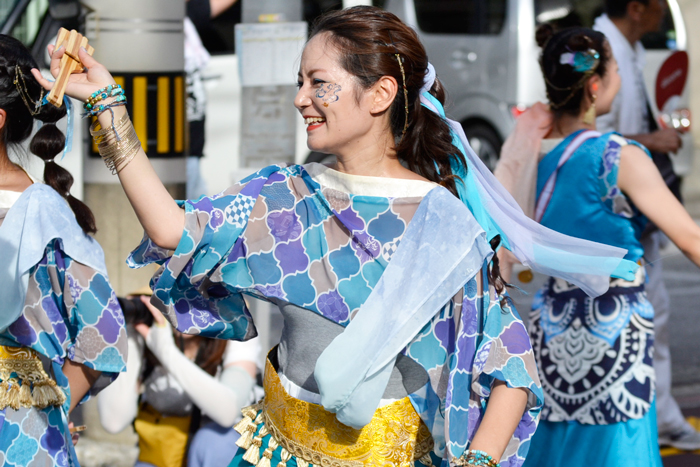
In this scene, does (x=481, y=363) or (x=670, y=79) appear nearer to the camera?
(x=481, y=363)

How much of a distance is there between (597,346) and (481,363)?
5.05 ft

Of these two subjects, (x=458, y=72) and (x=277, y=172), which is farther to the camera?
(x=458, y=72)

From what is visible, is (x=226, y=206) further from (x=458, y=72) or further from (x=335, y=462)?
(x=458, y=72)

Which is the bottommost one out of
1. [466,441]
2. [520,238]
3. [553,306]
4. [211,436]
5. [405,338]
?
[211,436]

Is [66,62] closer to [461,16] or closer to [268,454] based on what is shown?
[268,454]

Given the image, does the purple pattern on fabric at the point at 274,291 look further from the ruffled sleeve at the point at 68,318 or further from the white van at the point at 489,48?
the white van at the point at 489,48

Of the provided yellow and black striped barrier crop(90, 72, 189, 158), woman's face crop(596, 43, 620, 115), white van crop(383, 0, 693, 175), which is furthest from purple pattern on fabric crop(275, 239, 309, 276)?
white van crop(383, 0, 693, 175)

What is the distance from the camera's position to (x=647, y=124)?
5.01 m

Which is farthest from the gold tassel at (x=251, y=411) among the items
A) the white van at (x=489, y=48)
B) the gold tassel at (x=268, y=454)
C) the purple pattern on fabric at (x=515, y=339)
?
the white van at (x=489, y=48)

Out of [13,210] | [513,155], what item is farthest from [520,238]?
[513,155]

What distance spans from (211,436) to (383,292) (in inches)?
64.4

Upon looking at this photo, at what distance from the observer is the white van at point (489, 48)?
9367mm

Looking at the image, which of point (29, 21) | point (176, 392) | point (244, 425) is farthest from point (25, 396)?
point (29, 21)

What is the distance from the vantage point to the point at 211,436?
340 cm
